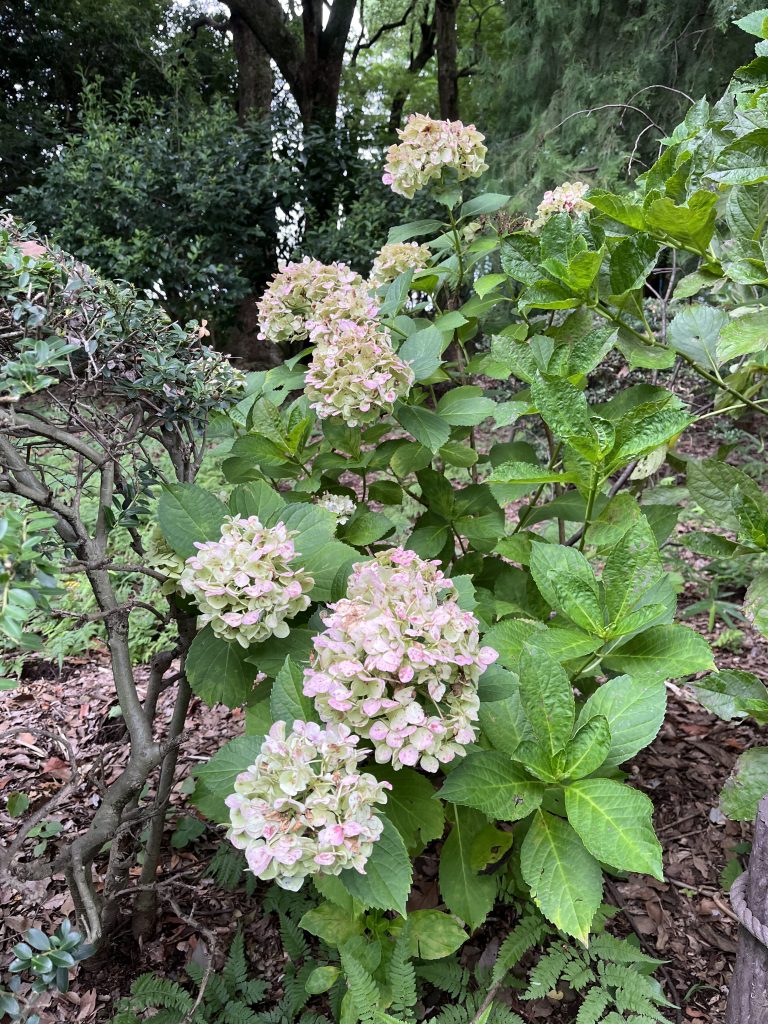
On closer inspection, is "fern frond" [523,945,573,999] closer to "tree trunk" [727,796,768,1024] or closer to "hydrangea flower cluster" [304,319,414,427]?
"tree trunk" [727,796,768,1024]

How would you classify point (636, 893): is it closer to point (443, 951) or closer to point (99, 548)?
point (443, 951)

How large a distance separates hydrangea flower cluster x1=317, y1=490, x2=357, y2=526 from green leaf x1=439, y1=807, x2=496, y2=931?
0.78 metres

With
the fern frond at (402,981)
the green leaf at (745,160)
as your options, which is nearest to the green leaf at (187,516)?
the fern frond at (402,981)

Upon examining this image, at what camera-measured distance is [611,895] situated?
171 centimetres

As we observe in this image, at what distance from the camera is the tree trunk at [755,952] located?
1141mm

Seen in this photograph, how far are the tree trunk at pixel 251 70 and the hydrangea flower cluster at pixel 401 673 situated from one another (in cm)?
801

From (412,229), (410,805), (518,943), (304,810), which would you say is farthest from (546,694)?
(412,229)

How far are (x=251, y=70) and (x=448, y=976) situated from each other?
8744mm

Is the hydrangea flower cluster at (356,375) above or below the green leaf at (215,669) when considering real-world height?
above

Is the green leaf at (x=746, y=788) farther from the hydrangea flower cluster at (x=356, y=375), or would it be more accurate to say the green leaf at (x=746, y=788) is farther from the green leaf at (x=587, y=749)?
the hydrangea flower cluster at (x=356, y=375)

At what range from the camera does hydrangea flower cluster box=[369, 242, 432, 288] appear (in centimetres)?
212

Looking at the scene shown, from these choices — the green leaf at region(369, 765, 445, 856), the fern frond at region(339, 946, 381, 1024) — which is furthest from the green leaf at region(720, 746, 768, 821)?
the fern frond at region(339, 946, 381, 1024)

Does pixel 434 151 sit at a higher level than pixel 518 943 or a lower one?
higher

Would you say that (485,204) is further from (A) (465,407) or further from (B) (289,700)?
(B) (289,700)
